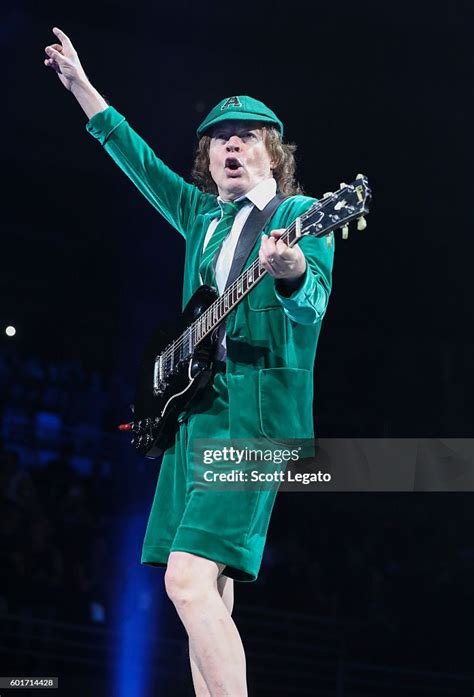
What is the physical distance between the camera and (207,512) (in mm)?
2443

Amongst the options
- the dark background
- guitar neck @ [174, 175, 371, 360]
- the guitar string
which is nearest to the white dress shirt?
the guitar string

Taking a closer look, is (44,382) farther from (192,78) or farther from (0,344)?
(192,78)

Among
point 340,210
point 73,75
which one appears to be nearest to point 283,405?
point 340,210

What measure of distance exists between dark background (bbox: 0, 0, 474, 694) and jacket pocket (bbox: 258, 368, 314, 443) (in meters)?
2.87

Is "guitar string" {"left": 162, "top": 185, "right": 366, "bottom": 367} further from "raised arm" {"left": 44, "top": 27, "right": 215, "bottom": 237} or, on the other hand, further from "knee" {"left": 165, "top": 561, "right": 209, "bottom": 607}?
"knee" {"left": 165, "top": 561, "right": 209, "bottom": 607}

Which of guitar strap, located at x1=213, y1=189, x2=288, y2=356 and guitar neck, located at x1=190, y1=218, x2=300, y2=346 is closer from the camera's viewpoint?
guitar neck, located at x1=190, y1=218, x2=300, y2=346

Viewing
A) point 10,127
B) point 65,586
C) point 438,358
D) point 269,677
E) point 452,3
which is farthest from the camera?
point 438,358

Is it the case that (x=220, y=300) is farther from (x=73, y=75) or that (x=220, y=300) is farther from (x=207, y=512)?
(x=73, y=75)

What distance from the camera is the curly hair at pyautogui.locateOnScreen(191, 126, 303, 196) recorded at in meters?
2.92

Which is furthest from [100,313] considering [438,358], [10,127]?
[438,358]

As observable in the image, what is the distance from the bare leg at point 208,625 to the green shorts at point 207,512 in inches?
1.8

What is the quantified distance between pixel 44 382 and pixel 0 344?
0.41m

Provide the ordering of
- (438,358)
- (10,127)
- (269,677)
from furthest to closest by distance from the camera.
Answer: (438,358) < (269,677) < (10,127)

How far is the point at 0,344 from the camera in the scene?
20.5 feet
